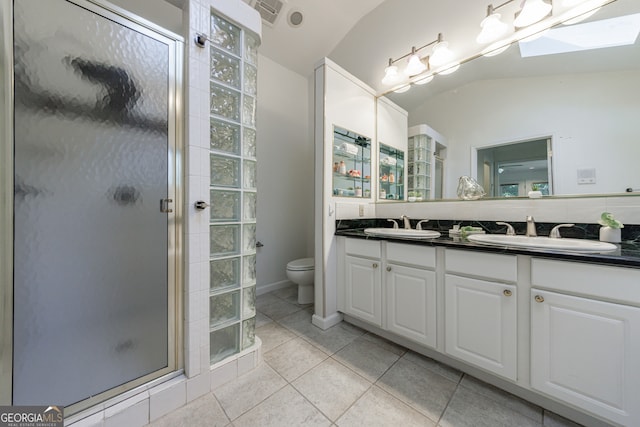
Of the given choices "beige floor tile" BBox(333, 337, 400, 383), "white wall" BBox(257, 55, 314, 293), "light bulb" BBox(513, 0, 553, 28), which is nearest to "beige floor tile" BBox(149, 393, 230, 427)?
"beige floor tile" BBox(333, 337, 400, 383)

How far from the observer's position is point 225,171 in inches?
52.3

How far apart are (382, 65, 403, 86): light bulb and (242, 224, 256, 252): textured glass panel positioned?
186 cm

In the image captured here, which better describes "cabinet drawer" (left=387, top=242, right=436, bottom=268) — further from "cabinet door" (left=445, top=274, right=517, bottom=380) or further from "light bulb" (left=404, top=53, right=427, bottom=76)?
"light bulb" (left=404, top=53, right=427, bottom=76)

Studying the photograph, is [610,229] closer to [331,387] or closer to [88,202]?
[331,387]

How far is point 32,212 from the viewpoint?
87cm

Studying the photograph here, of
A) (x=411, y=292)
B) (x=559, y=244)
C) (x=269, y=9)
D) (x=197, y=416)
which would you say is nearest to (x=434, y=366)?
(x=411, y=292)

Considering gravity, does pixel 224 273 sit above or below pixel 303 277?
above

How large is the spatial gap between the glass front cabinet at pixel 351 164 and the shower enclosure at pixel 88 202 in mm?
1224

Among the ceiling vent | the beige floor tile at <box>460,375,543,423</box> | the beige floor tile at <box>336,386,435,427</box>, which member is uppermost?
the ceiling vent

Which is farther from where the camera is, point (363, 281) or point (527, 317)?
point (363, 281)

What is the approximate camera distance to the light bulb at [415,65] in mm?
1934

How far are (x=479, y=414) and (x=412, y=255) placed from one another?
0.80m

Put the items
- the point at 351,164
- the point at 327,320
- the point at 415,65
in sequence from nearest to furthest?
1. the point at 327,320
2. the point at 415,65
3. the point at 351,164

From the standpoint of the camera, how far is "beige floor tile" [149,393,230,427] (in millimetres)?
1018
